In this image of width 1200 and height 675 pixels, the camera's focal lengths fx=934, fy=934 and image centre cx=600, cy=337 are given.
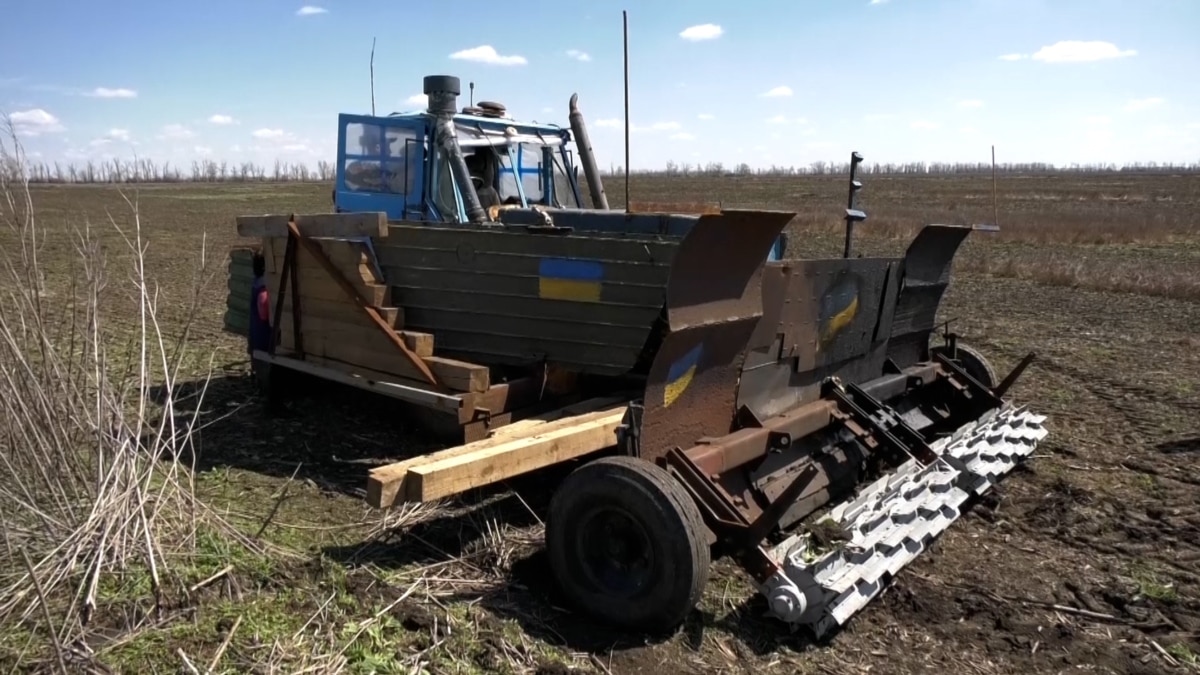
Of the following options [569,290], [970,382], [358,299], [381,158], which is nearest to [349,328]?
[358,299]

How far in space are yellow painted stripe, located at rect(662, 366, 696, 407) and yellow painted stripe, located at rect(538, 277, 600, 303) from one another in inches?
45.6

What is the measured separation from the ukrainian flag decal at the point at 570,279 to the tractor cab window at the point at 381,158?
2.09 metres

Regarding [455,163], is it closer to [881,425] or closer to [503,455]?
[503,455]

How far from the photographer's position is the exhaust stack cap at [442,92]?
667 cm

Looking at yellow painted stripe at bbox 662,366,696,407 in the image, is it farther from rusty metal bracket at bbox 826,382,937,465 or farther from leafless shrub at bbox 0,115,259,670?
leafless shrub at bbox 0,115,259,670

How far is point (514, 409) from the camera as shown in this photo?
545 centimetres

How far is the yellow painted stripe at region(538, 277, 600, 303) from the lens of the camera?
5117 mm

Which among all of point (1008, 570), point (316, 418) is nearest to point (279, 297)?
point (316, 418)

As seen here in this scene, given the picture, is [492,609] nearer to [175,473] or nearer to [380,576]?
[380,576]

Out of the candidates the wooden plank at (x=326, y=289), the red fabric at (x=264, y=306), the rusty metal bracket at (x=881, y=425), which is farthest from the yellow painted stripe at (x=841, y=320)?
the red fabric at (x=264, y=306)

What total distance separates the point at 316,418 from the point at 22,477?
3.12m

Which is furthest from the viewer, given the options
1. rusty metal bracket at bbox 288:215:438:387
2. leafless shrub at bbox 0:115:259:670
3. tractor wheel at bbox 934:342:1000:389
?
tractor wheel at bbox 934:342:1000:389

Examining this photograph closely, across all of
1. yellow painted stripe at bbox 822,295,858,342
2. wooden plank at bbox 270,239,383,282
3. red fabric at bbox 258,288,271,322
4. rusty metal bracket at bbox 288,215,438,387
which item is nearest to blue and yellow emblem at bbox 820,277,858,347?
yellow painted stripe at bbox 822,295,858,342

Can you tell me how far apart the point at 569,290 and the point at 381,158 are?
8.52 ft
